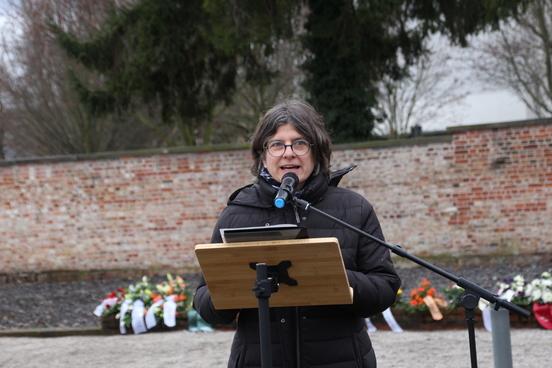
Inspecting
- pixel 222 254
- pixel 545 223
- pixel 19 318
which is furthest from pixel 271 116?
pixel 545 223

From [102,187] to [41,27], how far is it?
32.6ft

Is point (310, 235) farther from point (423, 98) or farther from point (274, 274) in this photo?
point (423, 98)

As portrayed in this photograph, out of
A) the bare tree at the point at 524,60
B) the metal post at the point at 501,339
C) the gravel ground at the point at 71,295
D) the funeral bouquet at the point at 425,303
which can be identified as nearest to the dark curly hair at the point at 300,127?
the metal post at the point at 501,339

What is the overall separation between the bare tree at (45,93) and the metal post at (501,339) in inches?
715

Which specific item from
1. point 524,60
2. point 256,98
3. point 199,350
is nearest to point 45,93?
point 256,98

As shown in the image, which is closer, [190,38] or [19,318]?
[19,318]

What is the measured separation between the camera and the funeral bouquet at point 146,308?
789 centimetres

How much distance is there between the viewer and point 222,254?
2.40 meters

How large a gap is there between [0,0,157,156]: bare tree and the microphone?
59.3ft

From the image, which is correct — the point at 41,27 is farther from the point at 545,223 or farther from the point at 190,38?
the point at 545,223

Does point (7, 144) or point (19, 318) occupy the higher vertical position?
point (7, 144)

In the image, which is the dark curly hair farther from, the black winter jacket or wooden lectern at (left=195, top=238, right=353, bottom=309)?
wooden lectern at (left=195, top=238, right=353, bottom=309)

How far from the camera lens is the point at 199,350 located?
6.89 meters

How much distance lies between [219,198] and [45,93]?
12116 millimetres
